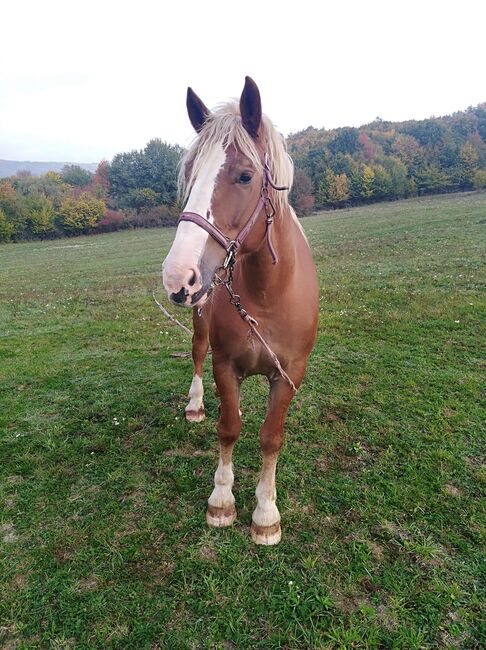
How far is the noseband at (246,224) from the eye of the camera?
1.98 metres

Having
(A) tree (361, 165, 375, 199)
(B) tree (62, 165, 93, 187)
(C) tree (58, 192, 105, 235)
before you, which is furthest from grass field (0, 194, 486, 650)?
(B) tree (62, 165, 93, 187)

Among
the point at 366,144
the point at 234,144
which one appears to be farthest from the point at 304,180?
the point at 234,144

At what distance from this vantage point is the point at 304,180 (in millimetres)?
46406

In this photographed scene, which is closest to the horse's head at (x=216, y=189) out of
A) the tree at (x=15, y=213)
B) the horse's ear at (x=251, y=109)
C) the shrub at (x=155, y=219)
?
the horse's ear at (x=251, y=109)

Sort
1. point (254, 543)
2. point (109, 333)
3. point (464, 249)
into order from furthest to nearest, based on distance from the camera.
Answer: point (464, 249)
point (109, 333)
point (254, 543)

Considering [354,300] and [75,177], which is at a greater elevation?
[75,177]

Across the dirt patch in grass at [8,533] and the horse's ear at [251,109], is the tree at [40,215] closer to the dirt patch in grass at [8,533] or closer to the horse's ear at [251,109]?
the dirt patch in grass at [8,533]

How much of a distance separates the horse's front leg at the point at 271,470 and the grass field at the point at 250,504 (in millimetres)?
116

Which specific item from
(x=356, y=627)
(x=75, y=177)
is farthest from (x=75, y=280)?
(x=75, y=177)

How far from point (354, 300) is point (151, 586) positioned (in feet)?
26.4

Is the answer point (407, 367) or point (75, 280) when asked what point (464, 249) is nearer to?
point (407, 367)

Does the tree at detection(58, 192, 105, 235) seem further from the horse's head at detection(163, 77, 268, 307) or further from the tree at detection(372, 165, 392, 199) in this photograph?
the horse's head at detection(163, 77, 268, 307)

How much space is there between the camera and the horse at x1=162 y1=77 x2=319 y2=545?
2.01 metres

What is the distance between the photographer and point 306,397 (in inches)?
205
